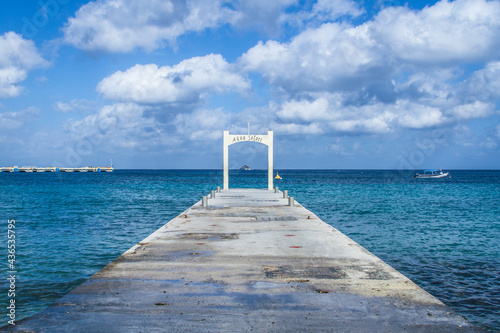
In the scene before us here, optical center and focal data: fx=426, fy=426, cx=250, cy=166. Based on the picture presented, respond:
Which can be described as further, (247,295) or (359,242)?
(359,242)

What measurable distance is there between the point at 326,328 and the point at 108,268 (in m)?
4.37

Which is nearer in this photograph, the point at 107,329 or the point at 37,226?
the point at 107,329

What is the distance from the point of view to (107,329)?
4.68m

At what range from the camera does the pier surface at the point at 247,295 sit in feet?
15.9

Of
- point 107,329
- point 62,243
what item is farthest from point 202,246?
point 62,243

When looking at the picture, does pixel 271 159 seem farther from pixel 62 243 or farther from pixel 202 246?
pixel 202 246

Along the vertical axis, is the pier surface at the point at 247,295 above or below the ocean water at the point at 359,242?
above

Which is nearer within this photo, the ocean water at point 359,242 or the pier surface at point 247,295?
the pier surface at point 247,295

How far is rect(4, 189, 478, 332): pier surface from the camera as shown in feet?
15.9

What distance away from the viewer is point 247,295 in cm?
588

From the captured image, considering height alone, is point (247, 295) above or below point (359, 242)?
above

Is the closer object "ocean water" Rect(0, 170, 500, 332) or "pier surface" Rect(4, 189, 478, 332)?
"pier surface" Rect(4, 189, 478, 332)

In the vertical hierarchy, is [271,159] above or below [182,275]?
above

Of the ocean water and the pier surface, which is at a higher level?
the pier surface
